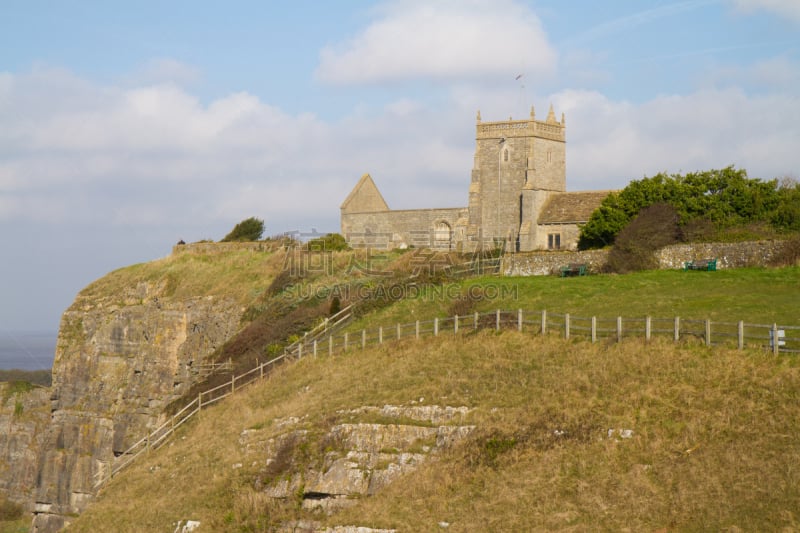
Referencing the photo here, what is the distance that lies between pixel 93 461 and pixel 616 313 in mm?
32098

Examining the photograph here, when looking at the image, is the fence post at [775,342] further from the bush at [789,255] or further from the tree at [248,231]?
the tree at [248,231]

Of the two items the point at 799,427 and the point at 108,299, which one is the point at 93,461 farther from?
the point at 799,427

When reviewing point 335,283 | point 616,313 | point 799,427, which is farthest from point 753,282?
point 335,283

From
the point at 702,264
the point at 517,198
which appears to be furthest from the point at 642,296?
the point at 517,198

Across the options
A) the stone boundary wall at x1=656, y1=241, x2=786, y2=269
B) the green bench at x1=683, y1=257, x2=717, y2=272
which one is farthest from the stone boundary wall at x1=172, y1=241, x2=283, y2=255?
the green bench at x1=683, y1=257, x2=717, y2=272

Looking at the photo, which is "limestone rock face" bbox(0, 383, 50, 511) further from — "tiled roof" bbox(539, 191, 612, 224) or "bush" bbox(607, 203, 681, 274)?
"bush" bbox(607, 203, 681, 274)

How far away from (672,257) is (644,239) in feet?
5.65

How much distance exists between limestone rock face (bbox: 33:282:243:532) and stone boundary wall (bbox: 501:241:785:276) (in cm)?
1620

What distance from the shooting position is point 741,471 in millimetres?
22234

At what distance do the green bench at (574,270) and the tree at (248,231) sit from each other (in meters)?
31.9

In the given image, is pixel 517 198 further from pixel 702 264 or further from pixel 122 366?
pixel 122 366

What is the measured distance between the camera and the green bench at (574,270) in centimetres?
4691

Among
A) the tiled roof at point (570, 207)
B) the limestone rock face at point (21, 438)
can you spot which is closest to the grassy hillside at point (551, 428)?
the tiled roof at point (570, 207)

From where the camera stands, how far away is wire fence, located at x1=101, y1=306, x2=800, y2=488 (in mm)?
28234
